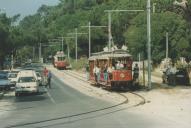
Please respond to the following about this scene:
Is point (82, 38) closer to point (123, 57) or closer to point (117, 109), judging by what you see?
point (123, 57)

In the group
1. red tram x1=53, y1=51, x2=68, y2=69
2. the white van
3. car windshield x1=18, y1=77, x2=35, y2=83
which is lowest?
the white van

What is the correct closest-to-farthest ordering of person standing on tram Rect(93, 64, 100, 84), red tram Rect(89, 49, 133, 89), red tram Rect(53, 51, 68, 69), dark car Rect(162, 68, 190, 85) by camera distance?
1. red tram Rect(89, 49, 133, 89)
2. person standing on tram Rect(93, 64, 100, 84)
3. dark car Rect(162, 68, 190, 85)
4. red tram Rect(53, 51, 68, 69)

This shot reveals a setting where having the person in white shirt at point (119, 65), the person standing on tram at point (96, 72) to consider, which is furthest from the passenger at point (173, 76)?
the person in white shirt at point (119, 65)

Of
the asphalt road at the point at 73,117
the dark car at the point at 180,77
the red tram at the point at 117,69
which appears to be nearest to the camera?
the asphalt road at the point at 73,117

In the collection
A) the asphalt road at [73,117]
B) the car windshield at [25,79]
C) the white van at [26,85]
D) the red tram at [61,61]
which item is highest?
the red tram at [61,61]

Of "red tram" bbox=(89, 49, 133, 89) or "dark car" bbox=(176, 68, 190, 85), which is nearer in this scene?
"red tram" bbox=(89, 49, 133, 89)

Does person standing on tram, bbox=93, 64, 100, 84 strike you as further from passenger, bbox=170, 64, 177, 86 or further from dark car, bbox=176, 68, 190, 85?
dark car, bbox=176, 68, 190, 85

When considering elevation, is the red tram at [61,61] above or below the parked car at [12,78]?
above

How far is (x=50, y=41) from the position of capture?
191125 mm

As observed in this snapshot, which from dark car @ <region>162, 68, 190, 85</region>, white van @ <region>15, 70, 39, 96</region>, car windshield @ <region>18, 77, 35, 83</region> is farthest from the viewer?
dark car @ <region>162, 68, 190, 85</region>

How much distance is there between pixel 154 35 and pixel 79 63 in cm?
2615

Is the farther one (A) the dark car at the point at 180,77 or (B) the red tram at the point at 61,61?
(B) the red tram at the point at 61,61

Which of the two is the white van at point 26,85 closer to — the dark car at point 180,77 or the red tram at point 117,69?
the red tram at point 117,69

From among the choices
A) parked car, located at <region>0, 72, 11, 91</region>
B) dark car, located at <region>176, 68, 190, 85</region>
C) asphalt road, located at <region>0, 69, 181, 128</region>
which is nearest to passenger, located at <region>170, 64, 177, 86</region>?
dark car, located at <region>176, 68, 190, 85</region>
